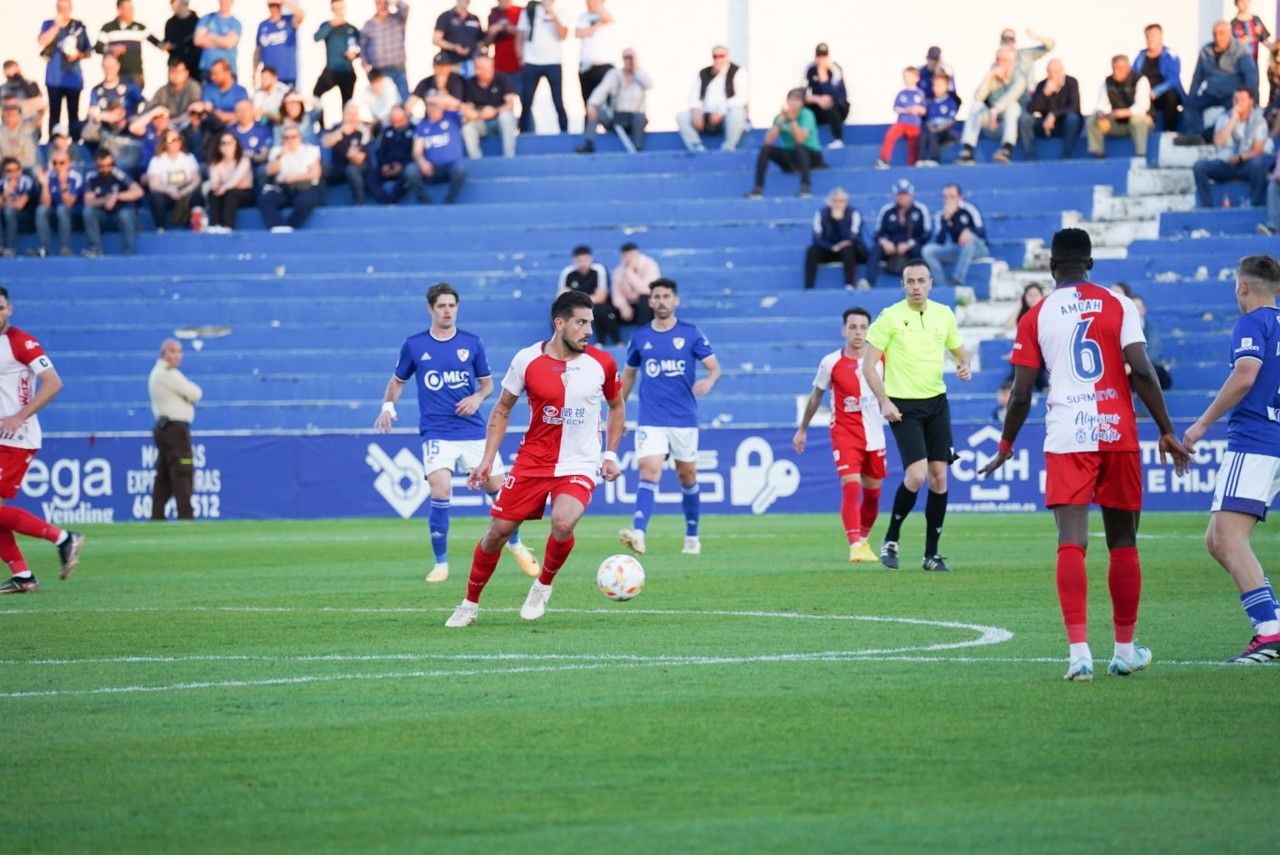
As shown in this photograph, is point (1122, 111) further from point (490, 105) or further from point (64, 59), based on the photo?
point (64, 59)

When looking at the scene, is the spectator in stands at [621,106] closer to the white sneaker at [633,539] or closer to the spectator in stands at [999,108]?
the spectator in stands at [999,108]

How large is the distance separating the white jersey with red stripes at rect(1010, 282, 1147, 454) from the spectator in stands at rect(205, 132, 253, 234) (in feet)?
84.0

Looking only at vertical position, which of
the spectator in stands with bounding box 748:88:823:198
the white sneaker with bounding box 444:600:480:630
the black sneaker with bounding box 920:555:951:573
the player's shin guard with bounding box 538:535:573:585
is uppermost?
the spectator in stands with bounding box 748:88:823:198

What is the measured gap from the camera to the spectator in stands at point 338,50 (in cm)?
3378

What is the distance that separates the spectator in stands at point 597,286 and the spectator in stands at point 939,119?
621 centimetres

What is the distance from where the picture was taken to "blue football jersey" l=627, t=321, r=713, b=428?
62.3 ft

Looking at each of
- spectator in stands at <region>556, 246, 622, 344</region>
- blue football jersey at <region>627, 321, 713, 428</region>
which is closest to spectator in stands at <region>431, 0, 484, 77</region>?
spectator in stands at <region>556, 246, 622, 344</region>

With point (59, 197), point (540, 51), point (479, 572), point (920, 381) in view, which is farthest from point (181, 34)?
point (479, 572)

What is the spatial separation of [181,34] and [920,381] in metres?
21.7

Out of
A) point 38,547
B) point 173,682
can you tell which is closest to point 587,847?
point 173,682

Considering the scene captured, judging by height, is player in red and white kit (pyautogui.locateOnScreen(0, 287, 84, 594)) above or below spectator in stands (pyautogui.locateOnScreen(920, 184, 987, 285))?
below

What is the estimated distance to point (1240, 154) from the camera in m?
29.0

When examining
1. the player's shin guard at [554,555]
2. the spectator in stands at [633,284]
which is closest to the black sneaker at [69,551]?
the player's shin guard at [554,555]

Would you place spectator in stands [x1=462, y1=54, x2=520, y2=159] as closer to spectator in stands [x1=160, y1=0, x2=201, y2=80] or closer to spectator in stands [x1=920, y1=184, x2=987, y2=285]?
spectator in stands [x1=160, y1=0, x2=201, y2=80]
